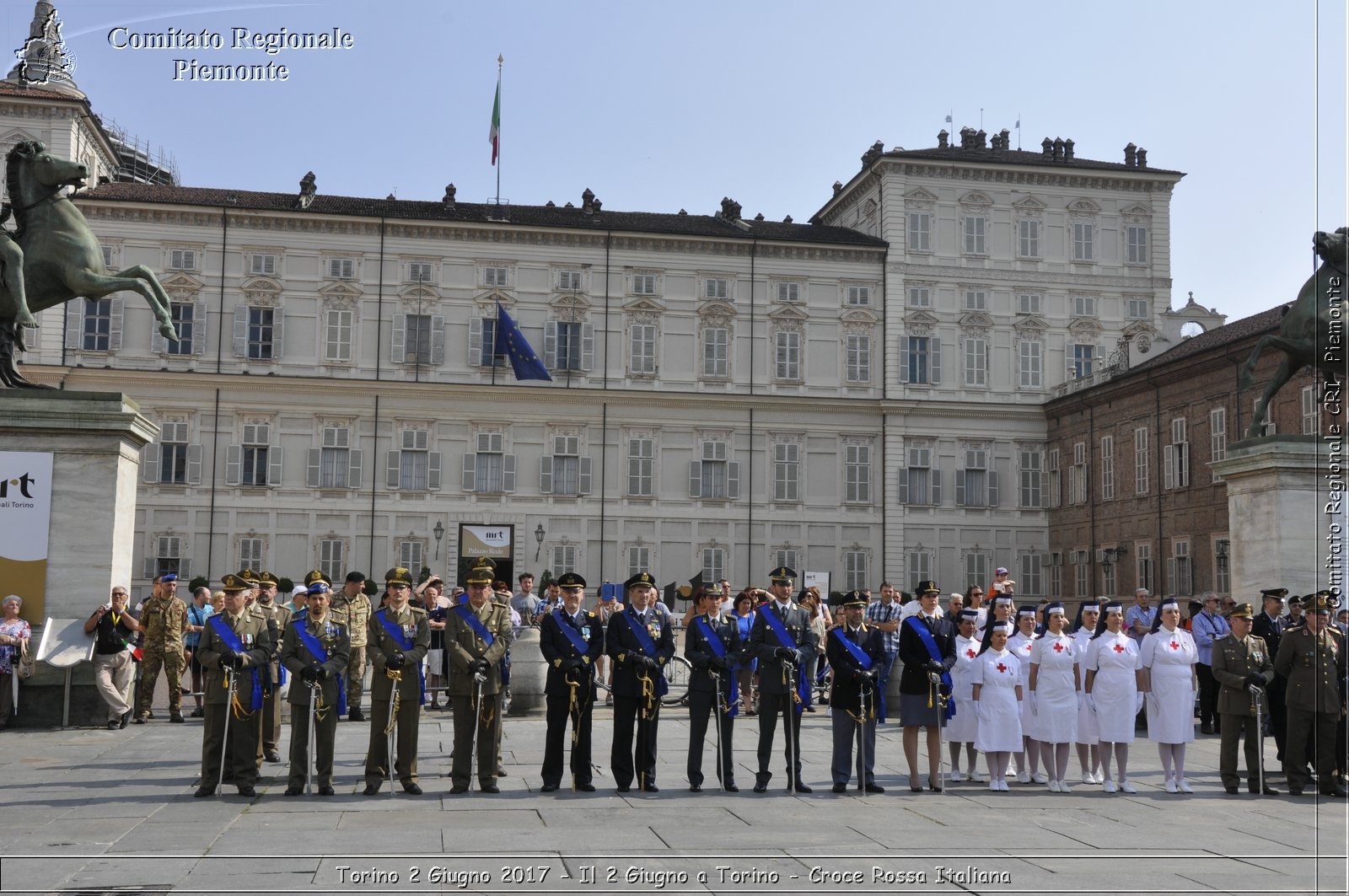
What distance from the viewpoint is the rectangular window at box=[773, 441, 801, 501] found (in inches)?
1775

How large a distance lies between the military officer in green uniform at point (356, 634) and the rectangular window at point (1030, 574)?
105 ft

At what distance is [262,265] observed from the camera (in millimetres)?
43406

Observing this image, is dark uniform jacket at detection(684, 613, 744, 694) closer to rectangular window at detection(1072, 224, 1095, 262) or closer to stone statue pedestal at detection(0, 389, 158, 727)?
stone statue pedestal at detection(0, 389, 158, 727)

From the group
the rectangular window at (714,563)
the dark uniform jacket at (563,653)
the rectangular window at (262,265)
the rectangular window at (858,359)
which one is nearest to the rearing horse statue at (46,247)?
the dark uniform jacket at (563,653)

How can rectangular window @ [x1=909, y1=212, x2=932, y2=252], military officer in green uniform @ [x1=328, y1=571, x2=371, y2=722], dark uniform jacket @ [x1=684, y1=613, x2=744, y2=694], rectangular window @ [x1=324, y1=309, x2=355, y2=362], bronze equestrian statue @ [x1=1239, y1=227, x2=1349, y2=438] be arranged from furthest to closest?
rectangular window @ [x1=909, y1=212, x2=932, y2=252] < rectangular window @ [x1=324, y1=309, x2=355, y2=362] < bronze equestrian statue @ [x1=1239, y1=227, x2=1349, y2=438] < military officer in green uniform @ [x1=328, y1=571, x2=371, y2=722] < dark uniform jacket @ [x1=684, y1=613, x2=744, y2=694]

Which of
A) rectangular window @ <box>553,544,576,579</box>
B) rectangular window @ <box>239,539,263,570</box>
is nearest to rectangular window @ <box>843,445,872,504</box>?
rectangular window @ <box>553,544,576,579</box>

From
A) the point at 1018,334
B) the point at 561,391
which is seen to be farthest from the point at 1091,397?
the point at 561,391

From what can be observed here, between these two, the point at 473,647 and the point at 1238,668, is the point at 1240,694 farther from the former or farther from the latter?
the point at 473,647

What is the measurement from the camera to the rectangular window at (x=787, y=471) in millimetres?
45094

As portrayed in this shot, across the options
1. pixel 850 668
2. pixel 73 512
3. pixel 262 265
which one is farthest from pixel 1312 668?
pixel 262 265

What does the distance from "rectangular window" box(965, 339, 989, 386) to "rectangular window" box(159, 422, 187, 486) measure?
2546 cm

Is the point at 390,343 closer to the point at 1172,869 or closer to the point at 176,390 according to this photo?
the point at 176,390

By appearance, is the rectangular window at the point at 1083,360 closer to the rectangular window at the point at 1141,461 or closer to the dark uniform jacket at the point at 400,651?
the rectangular window at the point at 1141,461

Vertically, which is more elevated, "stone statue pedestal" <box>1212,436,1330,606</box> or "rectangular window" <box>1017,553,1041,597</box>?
"stone statue pedestal" <box>1212,436,1330,606</box>
